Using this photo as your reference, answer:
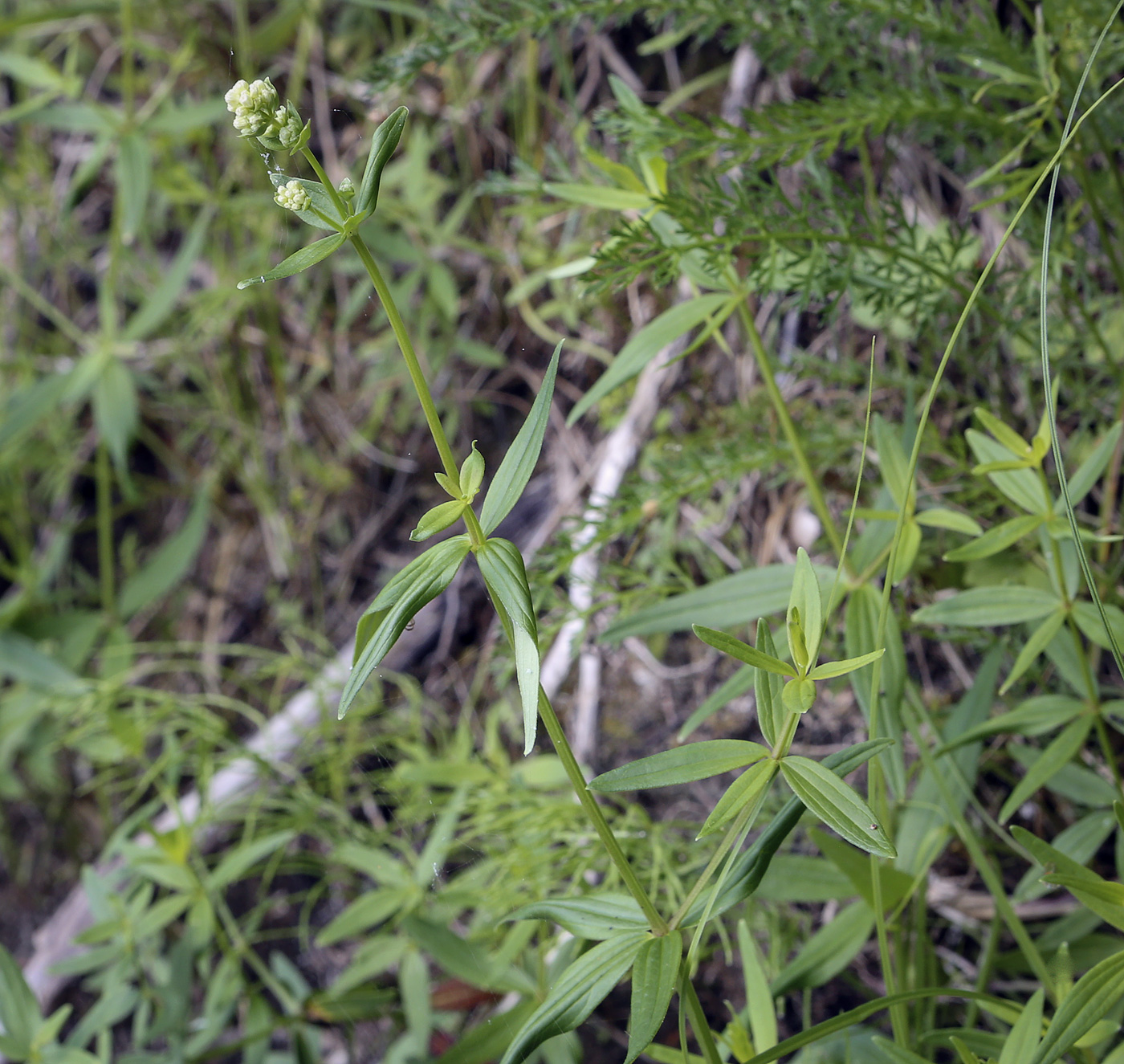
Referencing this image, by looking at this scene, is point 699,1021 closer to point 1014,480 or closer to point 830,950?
point 830,950

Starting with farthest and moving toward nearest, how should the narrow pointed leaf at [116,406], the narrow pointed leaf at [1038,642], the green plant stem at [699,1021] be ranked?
the narrow pointed leaf at [116,406], the narrow pointed leaf at [1038,642], the green plant stem at [699,1021]

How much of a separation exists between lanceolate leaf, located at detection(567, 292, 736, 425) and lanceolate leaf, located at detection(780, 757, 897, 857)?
0.39 meters

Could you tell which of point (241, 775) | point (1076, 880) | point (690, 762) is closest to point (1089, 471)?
point (1076, 880)

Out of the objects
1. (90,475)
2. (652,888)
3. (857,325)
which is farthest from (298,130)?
(90,475)

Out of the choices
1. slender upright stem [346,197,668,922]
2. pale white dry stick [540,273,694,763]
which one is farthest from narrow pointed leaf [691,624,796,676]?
pale white dry stick [540,273,694,763]

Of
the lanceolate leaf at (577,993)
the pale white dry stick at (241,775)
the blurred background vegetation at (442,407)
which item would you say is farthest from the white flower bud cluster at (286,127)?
the pale white dry stick at (241,775)

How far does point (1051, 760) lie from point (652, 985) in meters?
0.42

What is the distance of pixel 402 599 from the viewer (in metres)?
0.56

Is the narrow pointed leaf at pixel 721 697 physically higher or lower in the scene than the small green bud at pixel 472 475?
lower

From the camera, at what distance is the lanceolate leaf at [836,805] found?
52 centimetres

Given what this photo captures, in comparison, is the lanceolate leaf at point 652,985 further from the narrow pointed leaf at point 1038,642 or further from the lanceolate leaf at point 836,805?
the narrow pointed leaf at point 1038,642

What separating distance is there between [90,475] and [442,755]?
1413 mm

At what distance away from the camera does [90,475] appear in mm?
2303

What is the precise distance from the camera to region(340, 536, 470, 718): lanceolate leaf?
1.77ft
